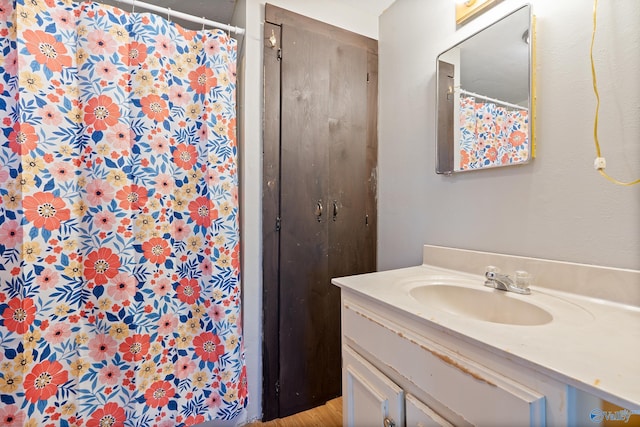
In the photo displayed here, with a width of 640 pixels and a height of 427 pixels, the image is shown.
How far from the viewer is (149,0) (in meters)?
1.57

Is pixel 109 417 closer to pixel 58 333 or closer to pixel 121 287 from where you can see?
pixel 58 333

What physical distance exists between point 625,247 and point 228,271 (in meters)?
1.36

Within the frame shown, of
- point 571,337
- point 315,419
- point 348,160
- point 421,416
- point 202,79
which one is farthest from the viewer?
point 348,160

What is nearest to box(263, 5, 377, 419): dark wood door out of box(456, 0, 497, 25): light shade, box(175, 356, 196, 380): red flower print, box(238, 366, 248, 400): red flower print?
box(238, 366, 248, 400): red flower print

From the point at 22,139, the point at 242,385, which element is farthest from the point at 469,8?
the point at 242,385

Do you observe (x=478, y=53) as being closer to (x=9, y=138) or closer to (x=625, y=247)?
(x=625, y=247)

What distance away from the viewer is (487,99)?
1094 mm

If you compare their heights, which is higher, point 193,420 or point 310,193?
point 310,193

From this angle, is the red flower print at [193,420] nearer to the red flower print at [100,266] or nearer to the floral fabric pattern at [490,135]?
the red flower print at [100,266]

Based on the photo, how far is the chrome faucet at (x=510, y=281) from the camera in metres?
0.88

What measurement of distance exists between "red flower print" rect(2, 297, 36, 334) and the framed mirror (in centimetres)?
166

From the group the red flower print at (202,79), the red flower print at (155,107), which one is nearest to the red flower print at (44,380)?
the red flower print at (155,107)

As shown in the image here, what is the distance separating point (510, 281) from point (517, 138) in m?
0.49

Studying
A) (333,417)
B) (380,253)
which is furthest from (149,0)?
(333,417)
